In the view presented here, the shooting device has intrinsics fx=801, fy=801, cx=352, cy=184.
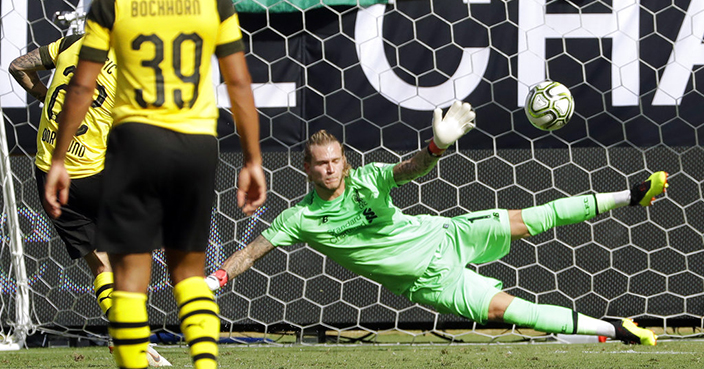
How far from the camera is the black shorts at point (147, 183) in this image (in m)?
2.04

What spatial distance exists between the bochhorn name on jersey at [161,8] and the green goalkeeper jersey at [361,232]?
6.26 feet

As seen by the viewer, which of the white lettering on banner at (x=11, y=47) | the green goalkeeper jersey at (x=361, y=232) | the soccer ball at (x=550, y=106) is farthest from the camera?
the white lettering on banner at (x=11, y=47)

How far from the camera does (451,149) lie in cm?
520

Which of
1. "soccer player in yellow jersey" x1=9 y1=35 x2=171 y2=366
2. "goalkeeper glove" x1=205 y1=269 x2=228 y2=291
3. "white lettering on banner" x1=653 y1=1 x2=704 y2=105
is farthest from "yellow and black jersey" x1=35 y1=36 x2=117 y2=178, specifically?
"white lettering on banner" x1=653 y1=1 x2=704 y2=105

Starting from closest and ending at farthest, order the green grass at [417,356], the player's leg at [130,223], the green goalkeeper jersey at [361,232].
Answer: the player's leg at [130,223]
the green grass at [417,356]
the green goalkeeper jersey at [361,232]

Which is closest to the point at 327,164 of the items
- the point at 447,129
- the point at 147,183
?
the point at 447,129

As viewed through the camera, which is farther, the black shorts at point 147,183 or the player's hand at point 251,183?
the player's hand at point 251,183

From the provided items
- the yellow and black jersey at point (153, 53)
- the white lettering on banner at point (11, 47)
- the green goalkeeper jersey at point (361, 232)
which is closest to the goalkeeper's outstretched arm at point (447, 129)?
the green goalkeeper jersey at point (361, 232)

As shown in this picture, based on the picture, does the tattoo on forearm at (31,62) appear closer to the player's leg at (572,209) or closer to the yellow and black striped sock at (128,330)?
the yellow and black striped sock at (128,330)

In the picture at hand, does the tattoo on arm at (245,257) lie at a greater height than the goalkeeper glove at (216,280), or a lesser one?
greater

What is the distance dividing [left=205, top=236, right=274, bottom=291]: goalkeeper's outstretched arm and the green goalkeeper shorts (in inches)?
30.8

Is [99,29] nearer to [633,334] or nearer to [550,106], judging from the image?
[550,106]

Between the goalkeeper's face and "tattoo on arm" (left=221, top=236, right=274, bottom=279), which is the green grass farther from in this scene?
the goalkeeper's face

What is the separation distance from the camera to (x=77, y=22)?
507 centimetres
